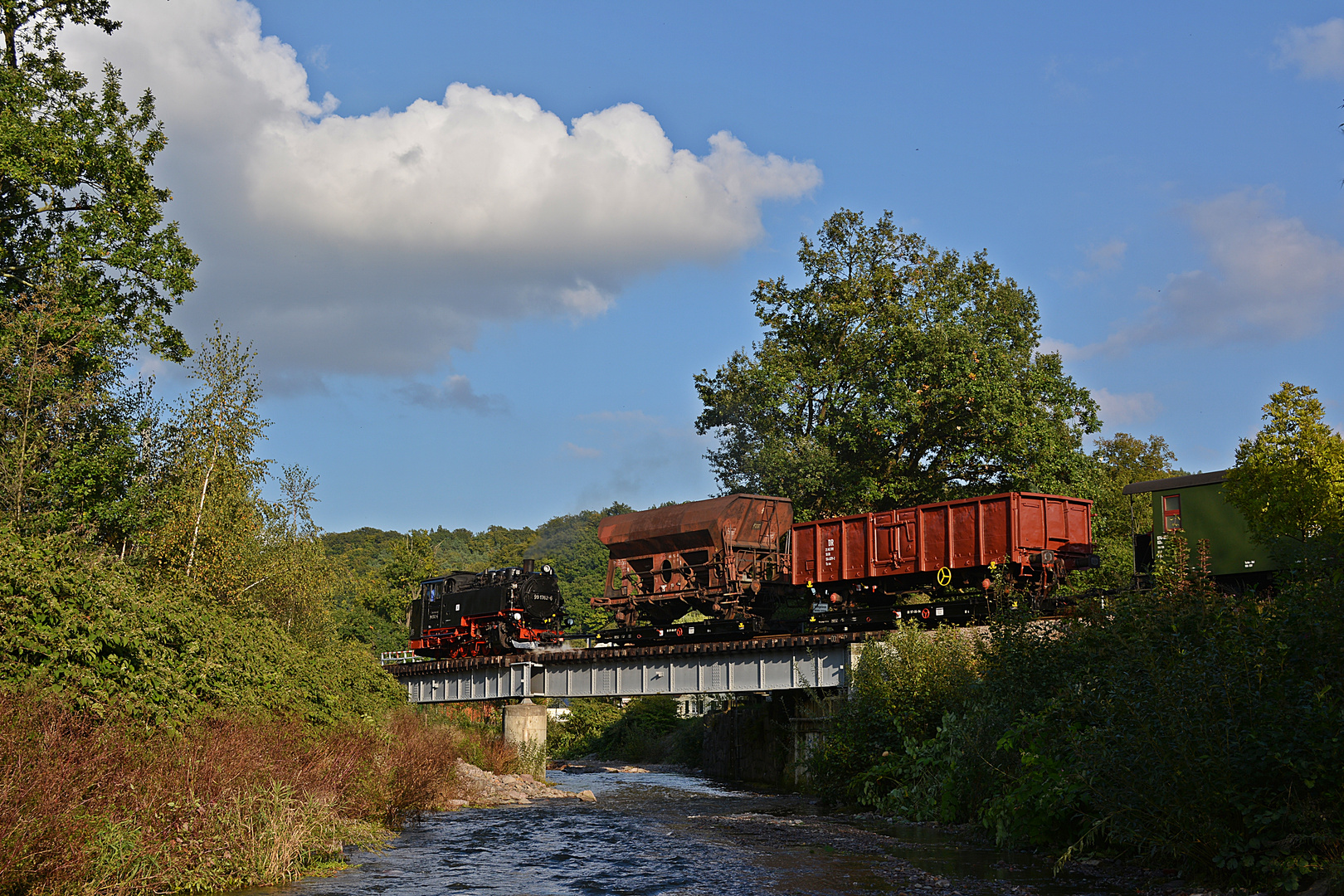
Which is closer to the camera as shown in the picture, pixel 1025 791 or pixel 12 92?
pixel 1025 791

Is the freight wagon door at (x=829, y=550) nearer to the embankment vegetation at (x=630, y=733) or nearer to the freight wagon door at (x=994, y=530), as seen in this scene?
the freight wagon door at (x=994, y=530)

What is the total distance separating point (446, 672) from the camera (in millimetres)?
36844

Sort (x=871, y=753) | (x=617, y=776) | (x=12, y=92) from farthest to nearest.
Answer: (x=617, y=776), (x=12, y=92), (x=871, y=753)

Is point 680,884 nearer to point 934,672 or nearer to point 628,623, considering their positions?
point 934,672

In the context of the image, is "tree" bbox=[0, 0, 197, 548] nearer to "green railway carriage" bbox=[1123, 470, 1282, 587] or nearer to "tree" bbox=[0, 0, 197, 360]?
"tree" bbox=[0, 0, 197, 360]

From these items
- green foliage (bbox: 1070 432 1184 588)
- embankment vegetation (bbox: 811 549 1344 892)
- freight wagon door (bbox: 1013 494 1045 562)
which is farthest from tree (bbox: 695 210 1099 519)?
embankment vegetation (bbox: 811 549 1344 892)

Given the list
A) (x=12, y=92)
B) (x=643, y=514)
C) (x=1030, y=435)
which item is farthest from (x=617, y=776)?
(x=12, y=92)

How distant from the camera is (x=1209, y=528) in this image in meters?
32.5

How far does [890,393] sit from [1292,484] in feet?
45.5

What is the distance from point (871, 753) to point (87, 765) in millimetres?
16328

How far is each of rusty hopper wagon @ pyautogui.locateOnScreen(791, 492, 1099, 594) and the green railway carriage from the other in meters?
5.73

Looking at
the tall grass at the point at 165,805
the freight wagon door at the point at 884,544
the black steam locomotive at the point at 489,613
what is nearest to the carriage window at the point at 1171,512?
the freight wagon door at the point at 884,544

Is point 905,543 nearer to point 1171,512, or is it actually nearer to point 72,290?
point 1171,512

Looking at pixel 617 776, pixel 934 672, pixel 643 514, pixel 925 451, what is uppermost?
pixel 925 451
